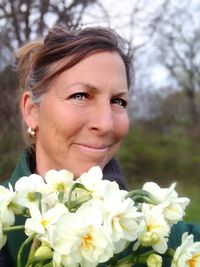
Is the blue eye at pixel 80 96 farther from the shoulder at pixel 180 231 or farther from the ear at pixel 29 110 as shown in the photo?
the shoulder at pixel 180 231

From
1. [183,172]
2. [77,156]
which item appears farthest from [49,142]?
[183,172]

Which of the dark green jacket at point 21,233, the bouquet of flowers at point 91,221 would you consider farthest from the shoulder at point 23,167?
the bouquet of flowers at point 91,221

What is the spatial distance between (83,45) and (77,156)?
203 mm

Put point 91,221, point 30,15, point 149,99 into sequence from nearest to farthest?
point 91,221, point 30,15, point 149,99

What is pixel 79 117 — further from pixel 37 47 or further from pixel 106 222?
pixel 106 222

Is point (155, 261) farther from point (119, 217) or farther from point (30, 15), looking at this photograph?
point (30, 15)

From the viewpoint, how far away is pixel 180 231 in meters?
1.05

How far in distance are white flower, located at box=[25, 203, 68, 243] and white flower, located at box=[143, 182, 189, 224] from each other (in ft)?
0.37

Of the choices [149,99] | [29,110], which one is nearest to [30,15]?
[29,110]

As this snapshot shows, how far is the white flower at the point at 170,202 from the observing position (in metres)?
0.58

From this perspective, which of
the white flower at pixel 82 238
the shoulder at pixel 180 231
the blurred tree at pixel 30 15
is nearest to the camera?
the white flower at pixel 82 238

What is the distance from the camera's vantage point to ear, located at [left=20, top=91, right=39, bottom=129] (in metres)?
1.05

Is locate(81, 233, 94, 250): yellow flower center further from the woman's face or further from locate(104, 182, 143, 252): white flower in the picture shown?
the woman's face

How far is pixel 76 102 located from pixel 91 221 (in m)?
0.45
